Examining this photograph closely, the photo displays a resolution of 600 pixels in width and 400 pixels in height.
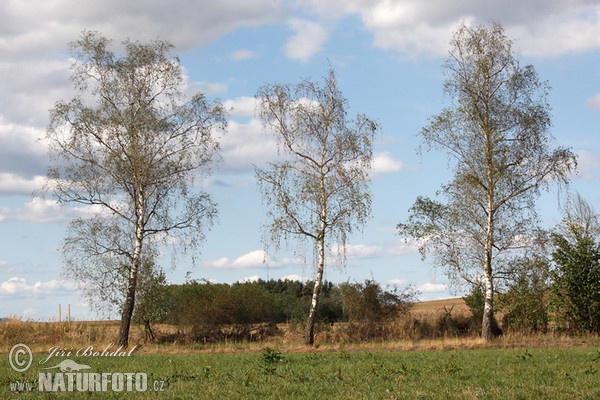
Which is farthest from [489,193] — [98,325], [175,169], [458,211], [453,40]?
[98,325]

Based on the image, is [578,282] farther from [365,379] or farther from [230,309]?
[365,379]

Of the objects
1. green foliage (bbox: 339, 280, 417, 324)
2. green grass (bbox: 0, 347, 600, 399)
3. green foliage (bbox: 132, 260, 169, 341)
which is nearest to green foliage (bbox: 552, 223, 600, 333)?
green foliage (bbox: 339, 280, 417, 324)

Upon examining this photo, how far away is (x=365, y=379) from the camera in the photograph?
49.8 feet

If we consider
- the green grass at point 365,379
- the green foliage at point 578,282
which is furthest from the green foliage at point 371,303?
the green grass at point 365,379

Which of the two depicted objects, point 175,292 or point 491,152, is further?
point 175,292

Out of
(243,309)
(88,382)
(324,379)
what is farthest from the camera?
(243,309)

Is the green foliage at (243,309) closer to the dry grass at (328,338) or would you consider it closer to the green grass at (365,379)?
the dry grass at (328,338)

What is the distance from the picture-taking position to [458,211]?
107 ft

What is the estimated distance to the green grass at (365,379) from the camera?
43.2ft

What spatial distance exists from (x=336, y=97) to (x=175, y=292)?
534 inches

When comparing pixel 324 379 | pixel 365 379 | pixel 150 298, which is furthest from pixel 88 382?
pixel 150 298

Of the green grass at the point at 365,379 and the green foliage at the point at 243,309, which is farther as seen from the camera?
the green foliage at the point at 243,309

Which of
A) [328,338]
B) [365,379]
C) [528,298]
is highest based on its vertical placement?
[528,298]

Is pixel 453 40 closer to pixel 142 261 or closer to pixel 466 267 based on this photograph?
pixel 466 267
